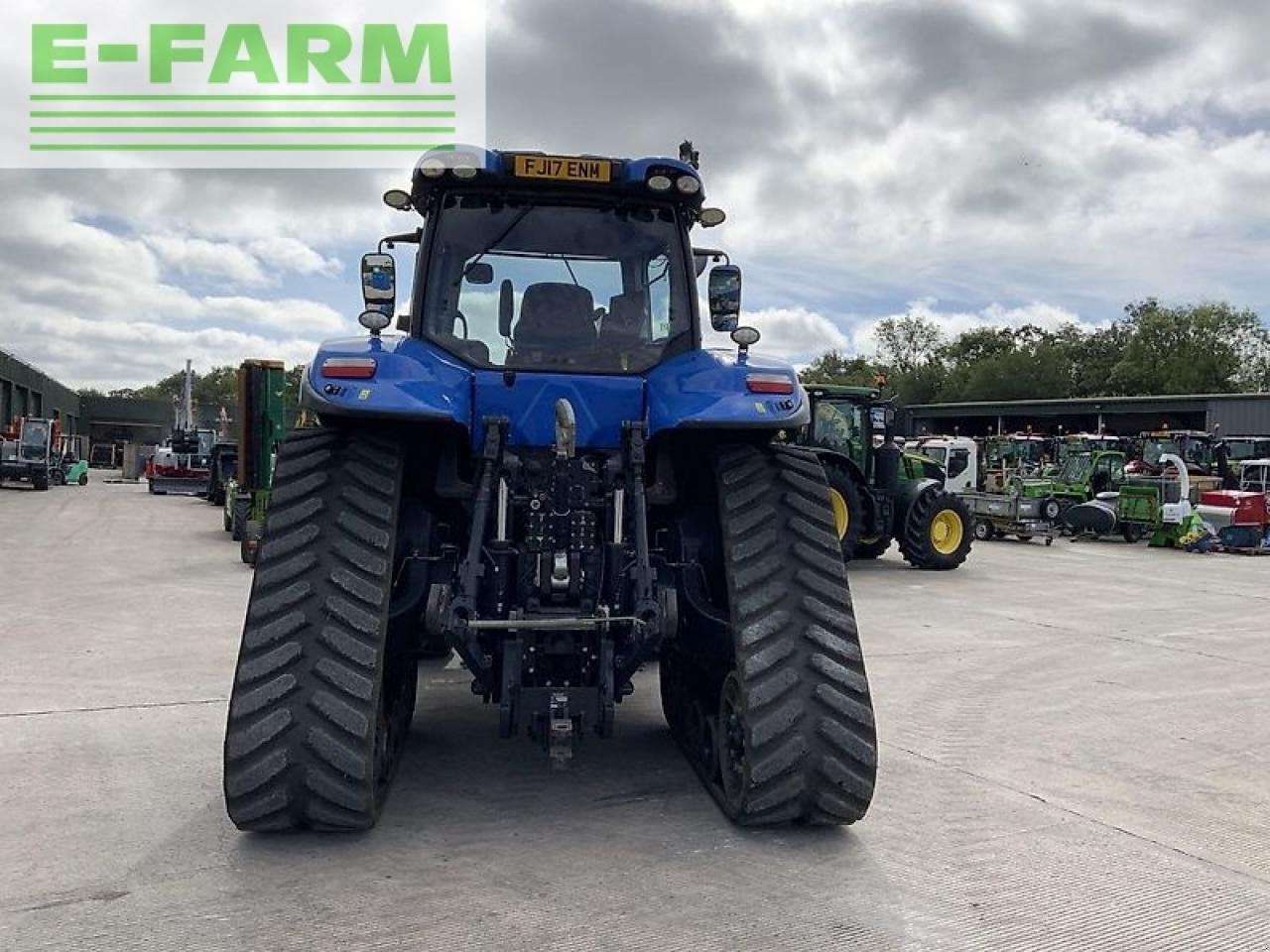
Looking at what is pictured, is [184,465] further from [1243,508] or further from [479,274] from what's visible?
[479,274]

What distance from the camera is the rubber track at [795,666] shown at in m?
3.94

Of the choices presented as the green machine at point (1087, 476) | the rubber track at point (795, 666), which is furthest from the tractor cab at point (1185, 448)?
the rubber track at point (795, 666)

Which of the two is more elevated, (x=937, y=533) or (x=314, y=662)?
(x=314, y=662)

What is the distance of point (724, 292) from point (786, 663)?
215 centimetres

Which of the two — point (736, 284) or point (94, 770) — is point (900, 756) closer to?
point (736, 284)

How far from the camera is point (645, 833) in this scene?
4.14 m

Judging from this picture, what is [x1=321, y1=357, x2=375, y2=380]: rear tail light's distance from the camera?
A: 4.12 m

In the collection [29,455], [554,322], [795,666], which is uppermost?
[554,322]

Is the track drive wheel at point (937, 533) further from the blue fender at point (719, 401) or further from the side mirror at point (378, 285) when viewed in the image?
the side mirror at point (378, 285)

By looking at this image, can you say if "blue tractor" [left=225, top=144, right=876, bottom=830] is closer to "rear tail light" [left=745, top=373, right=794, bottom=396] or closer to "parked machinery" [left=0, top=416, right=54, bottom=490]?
"rear tail light" [left=745, top=373, right=794, bottom=396]

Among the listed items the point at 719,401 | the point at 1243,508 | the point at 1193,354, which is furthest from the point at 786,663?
the point at 1193,354

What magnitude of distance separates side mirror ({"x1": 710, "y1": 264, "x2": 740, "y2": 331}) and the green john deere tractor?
30.3ft

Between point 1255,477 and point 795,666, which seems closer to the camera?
point 795,666

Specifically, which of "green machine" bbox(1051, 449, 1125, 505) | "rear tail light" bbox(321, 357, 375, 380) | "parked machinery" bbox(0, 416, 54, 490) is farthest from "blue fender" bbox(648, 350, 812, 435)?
"parked machinery" bbox(0, 416, 54, 490)
